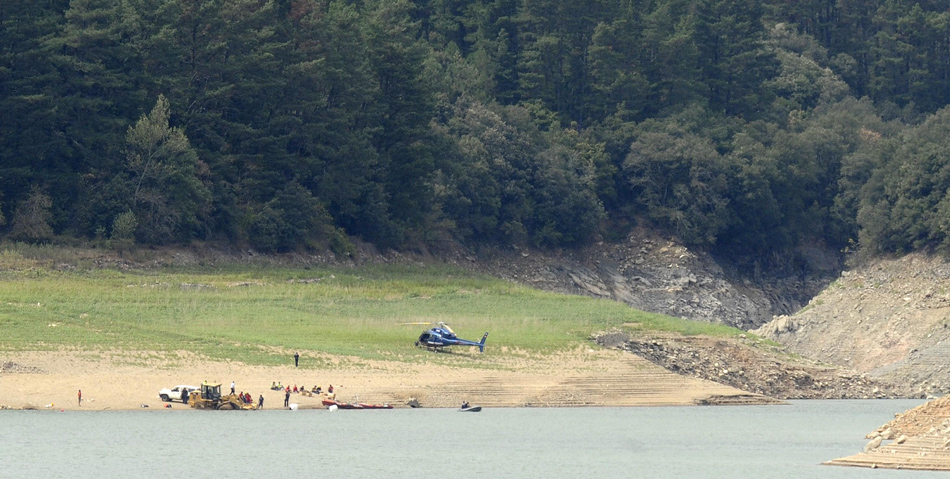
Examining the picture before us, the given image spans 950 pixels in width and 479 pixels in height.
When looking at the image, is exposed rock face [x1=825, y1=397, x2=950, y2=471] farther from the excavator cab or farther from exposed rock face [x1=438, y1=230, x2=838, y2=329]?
exposed rock face [x1=438, y1=230, x2=838, y2=329]

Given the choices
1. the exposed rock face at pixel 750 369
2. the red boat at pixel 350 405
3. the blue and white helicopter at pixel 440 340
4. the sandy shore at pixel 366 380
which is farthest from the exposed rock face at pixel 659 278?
the red boat at pixel 350 405

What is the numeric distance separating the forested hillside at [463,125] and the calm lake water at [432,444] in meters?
29.2

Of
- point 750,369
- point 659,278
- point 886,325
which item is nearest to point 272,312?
point 750,369

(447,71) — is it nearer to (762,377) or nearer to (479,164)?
(479,164)

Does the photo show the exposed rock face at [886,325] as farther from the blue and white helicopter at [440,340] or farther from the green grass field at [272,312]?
the blue and white helicopter at [440,340]

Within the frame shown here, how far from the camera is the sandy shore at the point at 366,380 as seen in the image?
189 feet

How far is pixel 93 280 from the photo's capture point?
76.4 m

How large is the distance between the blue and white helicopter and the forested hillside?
21.4 m

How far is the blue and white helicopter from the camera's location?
67688mm

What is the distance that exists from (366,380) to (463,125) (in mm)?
47125

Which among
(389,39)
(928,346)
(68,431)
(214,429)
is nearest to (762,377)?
(928,346)

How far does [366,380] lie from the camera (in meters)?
62.2

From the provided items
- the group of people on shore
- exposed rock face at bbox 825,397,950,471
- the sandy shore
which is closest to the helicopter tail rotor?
the sandy shore

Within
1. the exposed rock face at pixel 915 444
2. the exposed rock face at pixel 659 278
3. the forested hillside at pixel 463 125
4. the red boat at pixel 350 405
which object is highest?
the forested hillside at pixel 463 125
